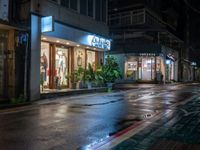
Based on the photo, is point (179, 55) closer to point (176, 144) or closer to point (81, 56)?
point (81, 56)

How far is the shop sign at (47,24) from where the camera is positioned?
2130cm

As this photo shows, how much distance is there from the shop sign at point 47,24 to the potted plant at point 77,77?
286 inches

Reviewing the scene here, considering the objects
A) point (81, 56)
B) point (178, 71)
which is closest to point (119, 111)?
point (81, 56)

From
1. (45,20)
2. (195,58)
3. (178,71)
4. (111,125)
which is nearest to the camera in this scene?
(111,125)

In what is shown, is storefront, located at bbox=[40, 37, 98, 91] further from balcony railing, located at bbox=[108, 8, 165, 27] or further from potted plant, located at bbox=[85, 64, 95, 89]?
balcony railing, located at bbox=[108, 8, 165, 27]

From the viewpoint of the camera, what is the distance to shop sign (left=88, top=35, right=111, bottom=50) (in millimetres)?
28678

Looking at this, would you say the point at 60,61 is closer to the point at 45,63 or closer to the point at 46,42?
the point at 45,63

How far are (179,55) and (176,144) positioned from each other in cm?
6258

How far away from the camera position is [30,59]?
68.6ft

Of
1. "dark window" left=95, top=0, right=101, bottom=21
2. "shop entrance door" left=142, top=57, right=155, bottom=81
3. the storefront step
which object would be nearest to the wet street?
the storefront step

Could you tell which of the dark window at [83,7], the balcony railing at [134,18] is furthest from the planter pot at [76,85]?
the balcony railing at [134,18]

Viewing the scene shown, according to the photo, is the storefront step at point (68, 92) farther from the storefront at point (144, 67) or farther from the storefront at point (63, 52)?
the storefront at point (144, 67)

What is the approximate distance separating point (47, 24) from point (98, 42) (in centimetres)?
907

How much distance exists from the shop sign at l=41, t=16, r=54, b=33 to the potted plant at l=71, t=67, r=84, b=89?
7275 mm
